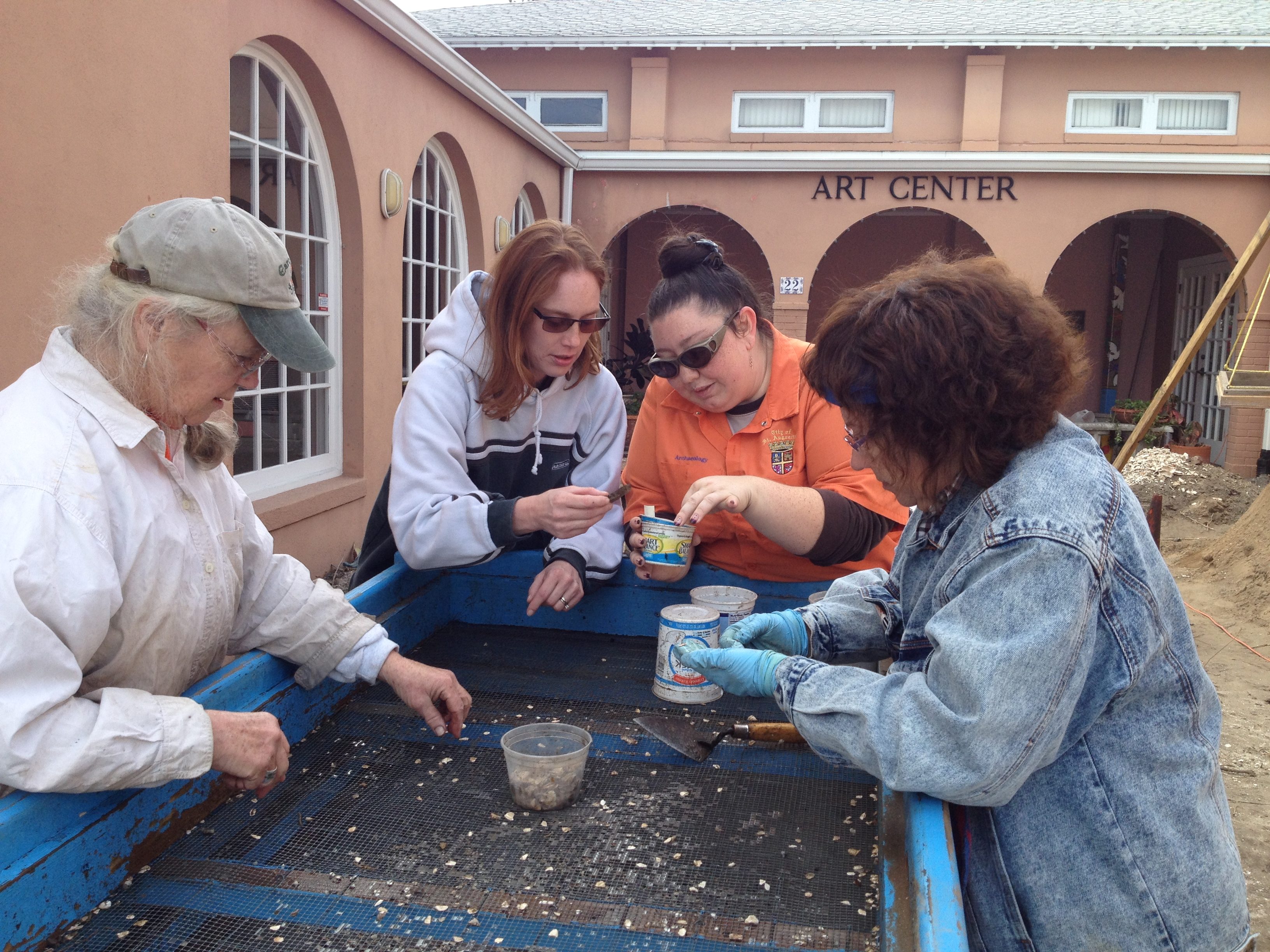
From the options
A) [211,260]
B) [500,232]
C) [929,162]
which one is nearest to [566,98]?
[500,232]

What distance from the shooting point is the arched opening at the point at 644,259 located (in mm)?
15086

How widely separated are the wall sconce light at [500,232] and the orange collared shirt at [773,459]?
703 cm

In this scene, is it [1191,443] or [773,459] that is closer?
[773,459]

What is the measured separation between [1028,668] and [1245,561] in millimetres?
7600

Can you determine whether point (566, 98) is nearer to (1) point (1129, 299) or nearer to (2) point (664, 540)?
(1) point (1129, 299)

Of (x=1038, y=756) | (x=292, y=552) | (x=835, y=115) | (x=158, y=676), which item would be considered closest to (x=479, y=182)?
(x=292, y=552)

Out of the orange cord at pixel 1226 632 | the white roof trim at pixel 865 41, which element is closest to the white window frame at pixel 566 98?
the white roof trim at pixel 865 41

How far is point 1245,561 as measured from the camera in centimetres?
770

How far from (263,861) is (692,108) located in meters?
12.5

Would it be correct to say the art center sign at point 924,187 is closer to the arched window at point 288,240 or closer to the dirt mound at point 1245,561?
the dirt mound at point 1245,561

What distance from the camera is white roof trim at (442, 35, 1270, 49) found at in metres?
12.0

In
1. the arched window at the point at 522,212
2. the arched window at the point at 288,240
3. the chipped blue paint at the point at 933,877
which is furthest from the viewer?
the arched window at the point at 522,212

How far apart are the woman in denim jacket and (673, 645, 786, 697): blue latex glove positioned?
0.24 meters

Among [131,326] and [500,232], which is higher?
[500,232]
